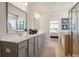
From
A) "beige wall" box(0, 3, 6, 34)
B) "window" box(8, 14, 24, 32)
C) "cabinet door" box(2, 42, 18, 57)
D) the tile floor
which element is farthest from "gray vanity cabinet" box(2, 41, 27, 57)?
the tile floor

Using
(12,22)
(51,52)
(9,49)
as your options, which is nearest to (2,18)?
(12,22)

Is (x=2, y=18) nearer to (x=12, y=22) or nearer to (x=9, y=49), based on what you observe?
(x=12, y=22)

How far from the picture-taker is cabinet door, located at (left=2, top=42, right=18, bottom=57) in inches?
100.0

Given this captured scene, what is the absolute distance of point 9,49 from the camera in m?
2.60

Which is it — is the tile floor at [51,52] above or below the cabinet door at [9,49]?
below

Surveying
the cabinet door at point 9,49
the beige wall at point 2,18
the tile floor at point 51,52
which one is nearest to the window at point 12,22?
the beige wall at point 2,18

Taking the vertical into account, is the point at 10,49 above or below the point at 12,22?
below

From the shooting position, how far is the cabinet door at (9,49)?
8.33ft

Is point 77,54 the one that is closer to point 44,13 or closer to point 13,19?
point 13,19

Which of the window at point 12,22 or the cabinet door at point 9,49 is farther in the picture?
the window at point 12,22

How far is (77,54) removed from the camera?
11.1 feet

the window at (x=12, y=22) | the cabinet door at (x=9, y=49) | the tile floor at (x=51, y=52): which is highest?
the window at (x=12, y=22)

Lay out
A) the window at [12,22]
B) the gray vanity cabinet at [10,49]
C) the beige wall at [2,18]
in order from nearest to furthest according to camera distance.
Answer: the gray vanity cabinet at [10,49], the beige wall at [2,18], the window at [12,22]

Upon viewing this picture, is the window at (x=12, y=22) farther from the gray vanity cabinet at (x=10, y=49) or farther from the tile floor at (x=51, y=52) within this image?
the tile floor at (x=51, y=52)
